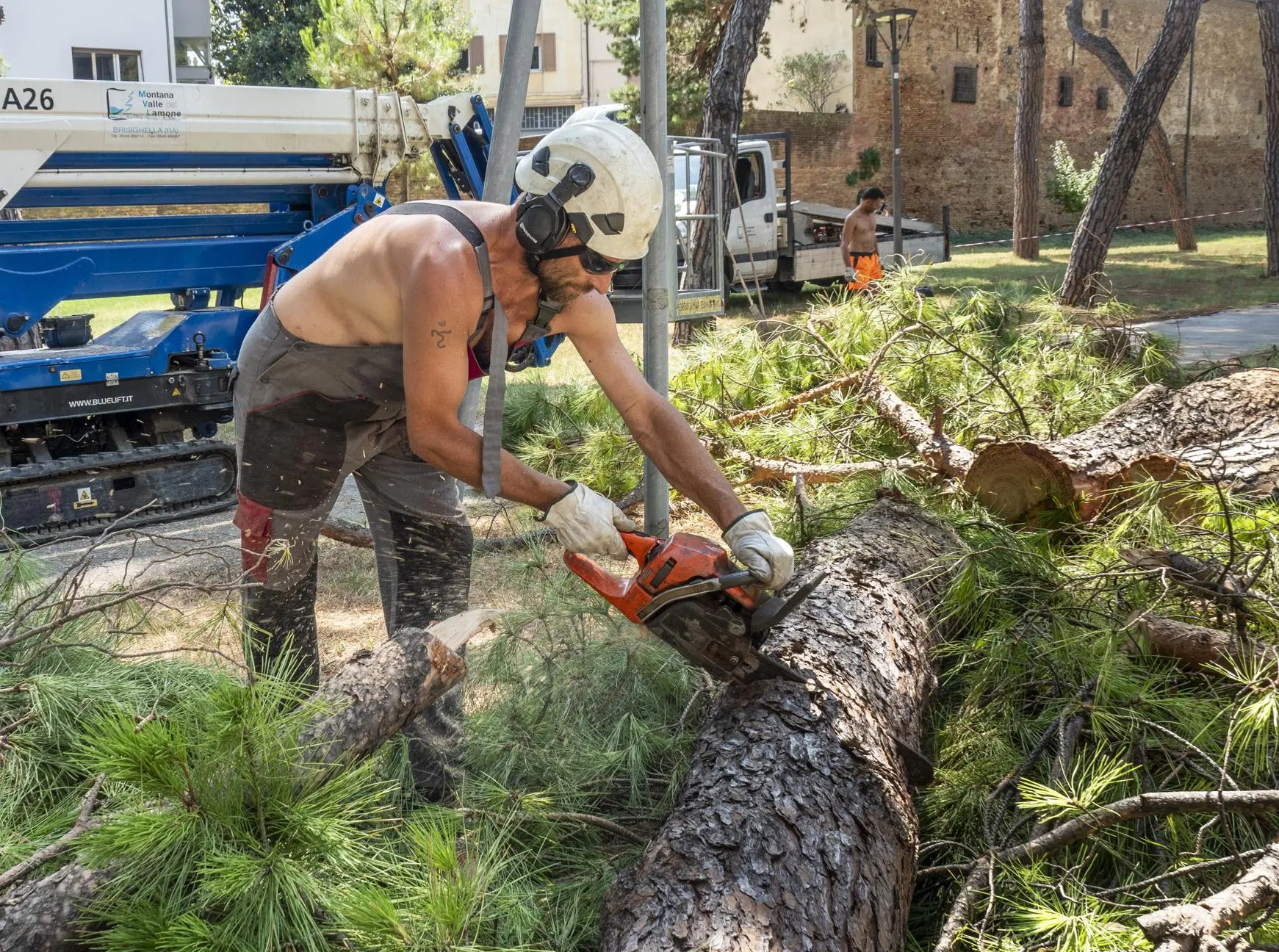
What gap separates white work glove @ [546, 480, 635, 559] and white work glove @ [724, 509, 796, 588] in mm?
275

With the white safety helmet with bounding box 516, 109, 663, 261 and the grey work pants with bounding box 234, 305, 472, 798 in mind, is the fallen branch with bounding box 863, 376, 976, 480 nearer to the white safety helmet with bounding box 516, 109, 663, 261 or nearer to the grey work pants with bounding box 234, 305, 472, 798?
the grey work pants with bounding box 234, 305, 472, 798

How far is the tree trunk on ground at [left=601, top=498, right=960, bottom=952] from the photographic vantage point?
1828mm

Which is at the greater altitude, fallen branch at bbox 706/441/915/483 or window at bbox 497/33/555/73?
window at bbox 497/33/555/73

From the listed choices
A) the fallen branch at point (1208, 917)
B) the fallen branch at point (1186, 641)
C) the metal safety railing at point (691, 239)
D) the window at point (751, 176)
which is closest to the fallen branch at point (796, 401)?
the metal safety railing at point (691, 239)

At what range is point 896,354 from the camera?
210 inches

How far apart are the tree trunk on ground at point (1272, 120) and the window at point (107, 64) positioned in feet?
65.4

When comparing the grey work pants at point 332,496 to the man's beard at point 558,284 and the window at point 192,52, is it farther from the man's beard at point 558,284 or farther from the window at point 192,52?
the window at point 192,52

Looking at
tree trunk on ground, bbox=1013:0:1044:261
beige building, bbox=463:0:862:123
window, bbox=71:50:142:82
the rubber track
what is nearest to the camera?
the rubber track

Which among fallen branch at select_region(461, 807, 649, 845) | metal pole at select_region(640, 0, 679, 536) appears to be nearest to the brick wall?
metal pole at select_region(640, 0, 679, 536)

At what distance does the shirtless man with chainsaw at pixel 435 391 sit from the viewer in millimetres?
2494

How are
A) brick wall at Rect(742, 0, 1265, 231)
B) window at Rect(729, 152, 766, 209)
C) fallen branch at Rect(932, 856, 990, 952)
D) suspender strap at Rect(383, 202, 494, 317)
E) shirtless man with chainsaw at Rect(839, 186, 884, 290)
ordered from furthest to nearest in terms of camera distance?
brick wall at Rect(742, 0, 1265, 231) < window at Rect(729, 152, 766, 209) < shirtless man with chainsaw at Rect(839, 186, 884, 290) < suspender strap at Rect(383, 202, 494, 317) < fallen branch at Rect(932, 856, 990, 952)

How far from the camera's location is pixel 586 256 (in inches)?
101

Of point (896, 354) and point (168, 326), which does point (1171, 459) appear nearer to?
point (896, 354)

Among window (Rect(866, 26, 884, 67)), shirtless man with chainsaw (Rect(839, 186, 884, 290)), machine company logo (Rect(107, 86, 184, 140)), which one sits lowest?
shirtless man with chainsaw (Rect(839, 186, 884, 290))
